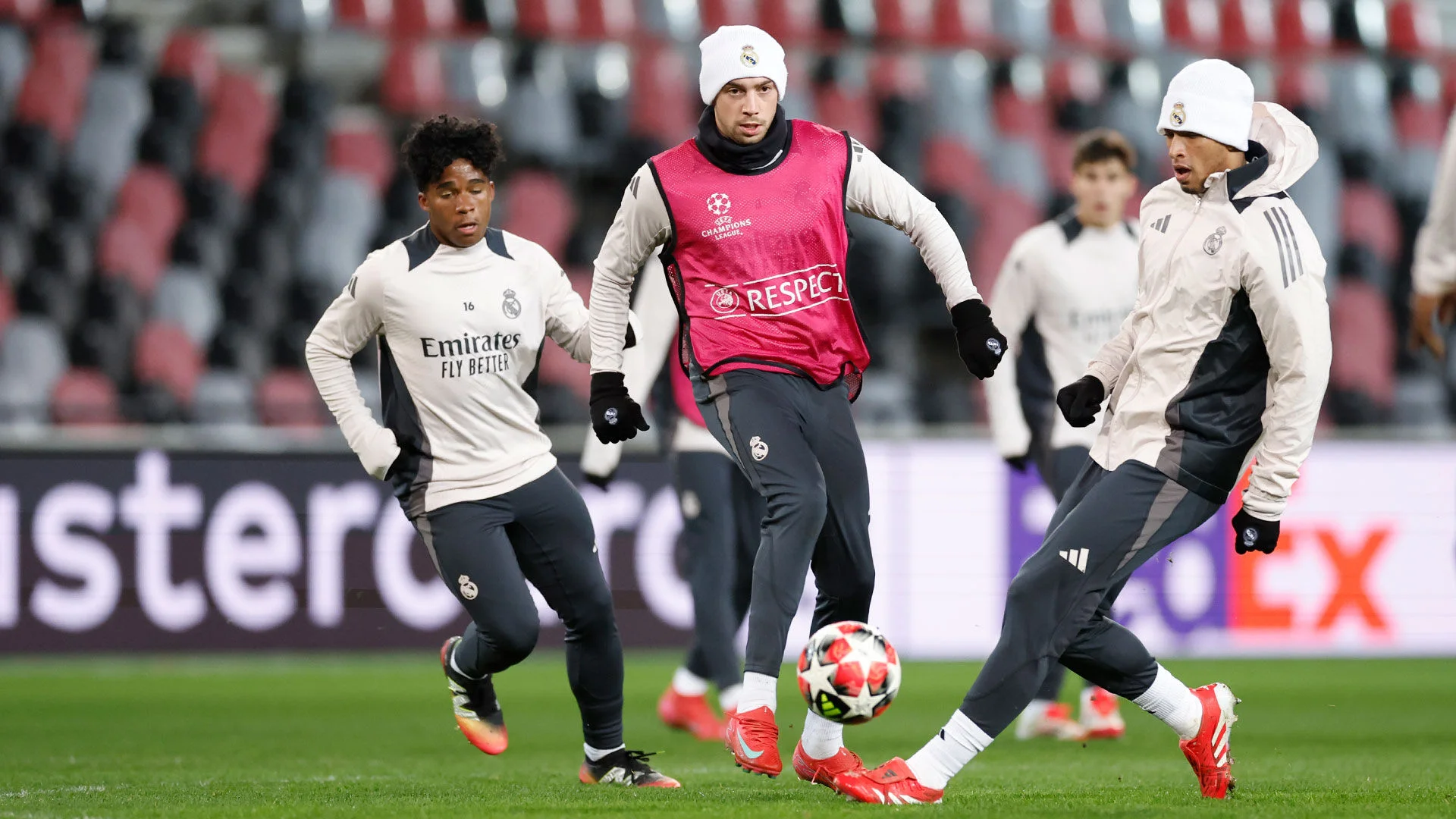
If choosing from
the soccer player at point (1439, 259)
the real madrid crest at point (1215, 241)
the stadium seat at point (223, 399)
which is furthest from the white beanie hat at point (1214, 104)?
the stadium seat at point (223, 399)

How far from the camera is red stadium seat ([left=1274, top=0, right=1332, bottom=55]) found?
1850 centimetres

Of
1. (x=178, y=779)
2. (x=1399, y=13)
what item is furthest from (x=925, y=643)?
(x=1399, y=13)

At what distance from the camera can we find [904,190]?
579 cm

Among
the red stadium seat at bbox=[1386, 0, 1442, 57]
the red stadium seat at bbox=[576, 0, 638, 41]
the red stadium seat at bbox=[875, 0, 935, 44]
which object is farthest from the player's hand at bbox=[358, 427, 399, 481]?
the red stadium seat at bbox=[1386, 0, 1442, 57]

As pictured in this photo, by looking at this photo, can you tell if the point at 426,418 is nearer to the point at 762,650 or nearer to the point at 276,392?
the point at 762,650

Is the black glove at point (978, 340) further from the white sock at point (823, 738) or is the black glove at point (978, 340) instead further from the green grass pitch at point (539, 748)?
the green grass pitch at point (539, 748)

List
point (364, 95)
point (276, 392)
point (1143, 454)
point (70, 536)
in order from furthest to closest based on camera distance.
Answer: point (364, 95)
point (276, 392)
point (70, 536)
point (1143, 454)

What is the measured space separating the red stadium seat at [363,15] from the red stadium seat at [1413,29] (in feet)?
32.5

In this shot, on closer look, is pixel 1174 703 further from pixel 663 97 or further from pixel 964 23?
pixel 964 23

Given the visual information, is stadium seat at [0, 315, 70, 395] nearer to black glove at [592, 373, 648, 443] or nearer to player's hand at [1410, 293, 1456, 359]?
black glove at [592, 373, 648, 443]

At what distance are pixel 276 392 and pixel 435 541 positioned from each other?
7.25 metres

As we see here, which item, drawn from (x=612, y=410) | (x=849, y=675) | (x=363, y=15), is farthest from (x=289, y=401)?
(x=849, y=675)

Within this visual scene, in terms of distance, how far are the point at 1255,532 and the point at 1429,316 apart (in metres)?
1.39

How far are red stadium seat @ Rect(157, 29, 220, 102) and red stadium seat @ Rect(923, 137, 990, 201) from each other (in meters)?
6.06
